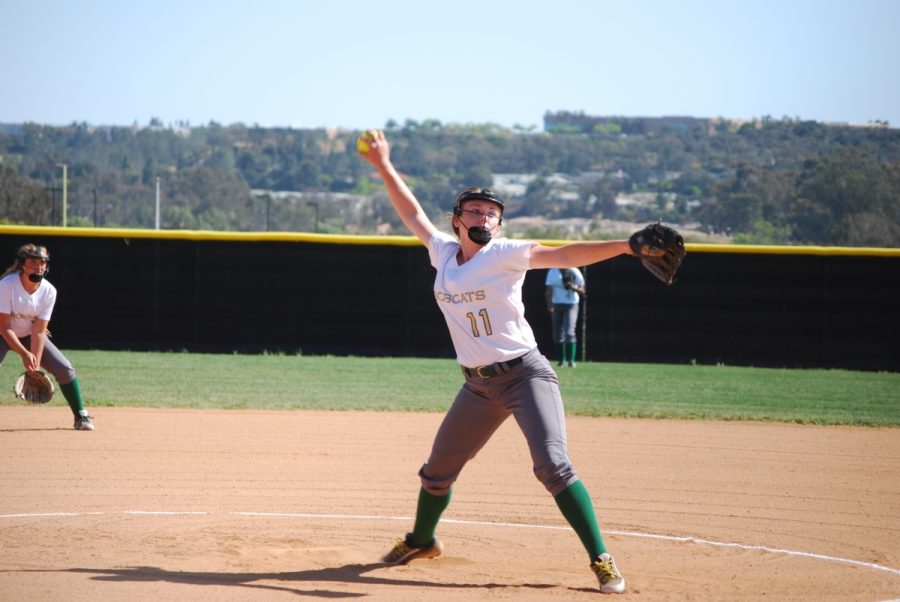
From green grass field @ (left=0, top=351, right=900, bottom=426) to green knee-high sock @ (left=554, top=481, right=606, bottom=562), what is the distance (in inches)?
324

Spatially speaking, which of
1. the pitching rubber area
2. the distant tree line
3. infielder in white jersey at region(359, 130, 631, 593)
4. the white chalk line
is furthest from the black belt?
the distant tree line

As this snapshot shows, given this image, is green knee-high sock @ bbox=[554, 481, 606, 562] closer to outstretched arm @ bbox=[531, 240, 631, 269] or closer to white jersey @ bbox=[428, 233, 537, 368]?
white jersey @ bbox=[428, 233, 537, 368]

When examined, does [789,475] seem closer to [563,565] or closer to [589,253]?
[563,565]

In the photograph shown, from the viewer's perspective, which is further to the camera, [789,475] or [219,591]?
[789,475]

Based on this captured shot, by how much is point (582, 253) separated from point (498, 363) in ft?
2.79

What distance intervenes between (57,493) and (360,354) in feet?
42.1

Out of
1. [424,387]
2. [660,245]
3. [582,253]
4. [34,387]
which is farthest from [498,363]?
[424,387]

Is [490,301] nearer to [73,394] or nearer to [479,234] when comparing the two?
[479,234]

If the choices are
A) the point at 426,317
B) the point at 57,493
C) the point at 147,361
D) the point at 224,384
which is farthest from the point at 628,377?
Result: the point at 57,493

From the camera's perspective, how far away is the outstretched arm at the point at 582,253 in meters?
5.82

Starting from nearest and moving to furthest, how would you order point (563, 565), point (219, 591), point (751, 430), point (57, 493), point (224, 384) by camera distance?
point (219, 591) < point (563, 565) < point (57, 493) < point (751, 430) < point (224, 384)

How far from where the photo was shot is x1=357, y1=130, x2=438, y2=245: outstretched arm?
6.94 metres

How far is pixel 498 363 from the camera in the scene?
6.35 m

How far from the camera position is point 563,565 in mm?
7164
